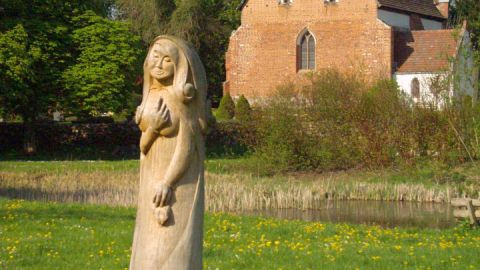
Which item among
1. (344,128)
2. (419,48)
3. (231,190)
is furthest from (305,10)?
(231,190)

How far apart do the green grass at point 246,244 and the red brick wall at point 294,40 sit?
36753mm

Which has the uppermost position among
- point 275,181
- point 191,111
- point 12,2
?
point 12,2

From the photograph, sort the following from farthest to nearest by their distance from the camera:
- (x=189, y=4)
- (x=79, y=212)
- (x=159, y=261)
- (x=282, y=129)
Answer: (x=189, y=4), (x=282, y=129), (x=79, y=212), (x=159, y=261)

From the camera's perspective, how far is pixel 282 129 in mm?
31375

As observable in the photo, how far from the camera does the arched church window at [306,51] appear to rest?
180ft

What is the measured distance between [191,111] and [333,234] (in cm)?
846

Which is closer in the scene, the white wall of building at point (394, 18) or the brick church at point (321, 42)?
the brick church at point (321, 42)

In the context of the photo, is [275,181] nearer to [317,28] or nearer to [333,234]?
[333,234]

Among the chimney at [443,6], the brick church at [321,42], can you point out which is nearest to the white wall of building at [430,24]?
the chimney at [443,6]

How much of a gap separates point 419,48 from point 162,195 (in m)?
49.3

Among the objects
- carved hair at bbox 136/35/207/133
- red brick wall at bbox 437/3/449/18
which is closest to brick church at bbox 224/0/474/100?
red brick wall at bbox 437/3/449/18

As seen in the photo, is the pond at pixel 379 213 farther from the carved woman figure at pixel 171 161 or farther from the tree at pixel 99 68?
the tree at pixel 99 68

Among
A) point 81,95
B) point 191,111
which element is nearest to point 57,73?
point 81,95

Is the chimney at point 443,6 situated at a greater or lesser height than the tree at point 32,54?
greater
